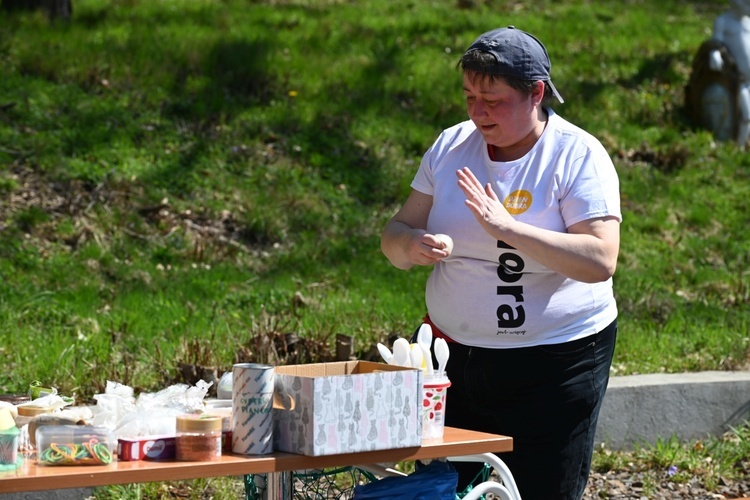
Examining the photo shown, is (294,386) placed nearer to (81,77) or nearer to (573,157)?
(573,157)

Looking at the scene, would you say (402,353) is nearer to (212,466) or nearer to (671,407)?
(212,466)

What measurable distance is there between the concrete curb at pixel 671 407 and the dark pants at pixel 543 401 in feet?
7.72

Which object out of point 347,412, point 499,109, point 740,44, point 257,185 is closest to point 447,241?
point 499,109

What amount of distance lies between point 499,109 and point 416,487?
108cm

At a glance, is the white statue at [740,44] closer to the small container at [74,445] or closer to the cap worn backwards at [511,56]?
the cap worn backwards at [511,56]

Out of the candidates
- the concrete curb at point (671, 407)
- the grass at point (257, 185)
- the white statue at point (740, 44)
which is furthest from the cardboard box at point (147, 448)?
the white statue at point (740, 44)

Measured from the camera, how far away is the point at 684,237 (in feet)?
28.4

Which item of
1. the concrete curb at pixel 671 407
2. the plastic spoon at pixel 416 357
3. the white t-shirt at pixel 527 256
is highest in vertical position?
the white t-shirt at pixel 527 256

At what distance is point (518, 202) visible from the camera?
319cm

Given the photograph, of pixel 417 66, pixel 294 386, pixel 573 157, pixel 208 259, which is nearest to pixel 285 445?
pixel 294 386

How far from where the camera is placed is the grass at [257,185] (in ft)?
20.2

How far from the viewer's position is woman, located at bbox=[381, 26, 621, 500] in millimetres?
3102

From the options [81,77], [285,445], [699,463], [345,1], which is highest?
[345,1]

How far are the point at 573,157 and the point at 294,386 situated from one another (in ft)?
3.51
